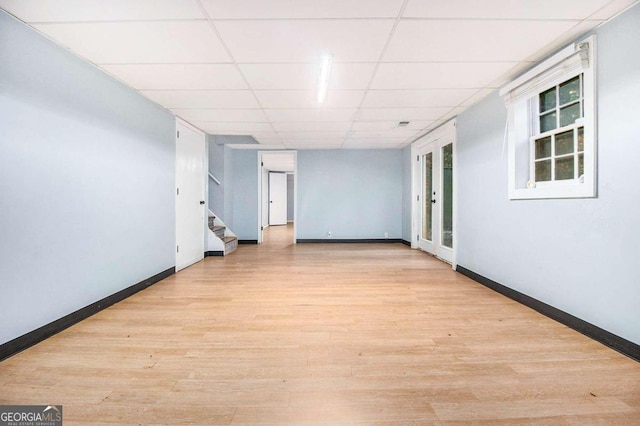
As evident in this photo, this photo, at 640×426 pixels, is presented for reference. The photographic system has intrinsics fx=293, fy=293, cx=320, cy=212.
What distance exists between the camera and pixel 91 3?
1887mm

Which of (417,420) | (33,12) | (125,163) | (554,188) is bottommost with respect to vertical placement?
(417,420)

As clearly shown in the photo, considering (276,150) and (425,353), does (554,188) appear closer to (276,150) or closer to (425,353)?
(425,353)

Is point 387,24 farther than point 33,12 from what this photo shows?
Yes

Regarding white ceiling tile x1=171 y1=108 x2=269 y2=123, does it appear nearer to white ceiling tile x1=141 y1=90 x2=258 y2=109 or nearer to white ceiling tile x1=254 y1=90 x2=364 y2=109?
white ceiling tile x1=141 y1=90 x2=258 y2=109

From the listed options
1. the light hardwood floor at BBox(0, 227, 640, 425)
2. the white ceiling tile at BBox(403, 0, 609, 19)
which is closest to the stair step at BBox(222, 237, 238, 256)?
the light hardwood floor at BBox(0, 227, 640, 425)

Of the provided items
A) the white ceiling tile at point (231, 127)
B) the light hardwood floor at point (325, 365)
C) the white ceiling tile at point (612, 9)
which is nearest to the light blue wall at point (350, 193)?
the white ceiling tile at point (231, 127)

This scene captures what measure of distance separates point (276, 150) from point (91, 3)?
5.29m

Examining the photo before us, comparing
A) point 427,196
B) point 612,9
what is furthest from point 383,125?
point 612,9

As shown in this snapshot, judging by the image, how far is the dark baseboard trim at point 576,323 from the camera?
1.95m

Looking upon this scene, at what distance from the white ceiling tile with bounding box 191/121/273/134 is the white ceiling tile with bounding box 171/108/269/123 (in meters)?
0.21

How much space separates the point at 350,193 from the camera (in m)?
7.31

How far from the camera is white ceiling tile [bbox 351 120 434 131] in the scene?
4.71 m

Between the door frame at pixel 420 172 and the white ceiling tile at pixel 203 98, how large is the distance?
9.96 ft

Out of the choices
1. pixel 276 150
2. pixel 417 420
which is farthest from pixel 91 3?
pixel 276 150
